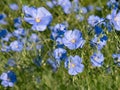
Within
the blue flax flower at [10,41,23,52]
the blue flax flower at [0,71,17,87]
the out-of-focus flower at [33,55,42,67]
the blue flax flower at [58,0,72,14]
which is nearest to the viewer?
the out-of-focus flower at [33,55,42,67]

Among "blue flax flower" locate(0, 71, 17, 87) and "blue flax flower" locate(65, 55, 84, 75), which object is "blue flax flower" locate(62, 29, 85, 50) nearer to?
"blue flax flower" locate(65, 55, 84, 75)

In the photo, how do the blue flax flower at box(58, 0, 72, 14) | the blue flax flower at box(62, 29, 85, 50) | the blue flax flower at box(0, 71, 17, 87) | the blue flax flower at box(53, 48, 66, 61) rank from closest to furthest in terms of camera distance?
1. the blue flax flower at box(62, 29, 85, 50)
2. the blue flax flower at box(53, 48, 66, 61)
3. the blue flax flower at box(0, 71, 17, 87)
4. the blue flax flower at box(58, 0, 72, 14)

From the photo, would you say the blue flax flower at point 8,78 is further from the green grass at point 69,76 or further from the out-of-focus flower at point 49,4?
the out-of-focus flower at point 49,4

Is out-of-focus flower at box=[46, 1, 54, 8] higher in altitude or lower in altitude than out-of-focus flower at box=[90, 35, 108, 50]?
higher

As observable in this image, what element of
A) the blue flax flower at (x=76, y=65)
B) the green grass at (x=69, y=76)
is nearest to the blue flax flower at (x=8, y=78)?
the green grass at (x=69, y=76)

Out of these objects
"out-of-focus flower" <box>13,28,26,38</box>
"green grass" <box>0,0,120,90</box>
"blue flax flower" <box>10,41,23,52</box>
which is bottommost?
"green grass" <box>0,0,120,90</box>

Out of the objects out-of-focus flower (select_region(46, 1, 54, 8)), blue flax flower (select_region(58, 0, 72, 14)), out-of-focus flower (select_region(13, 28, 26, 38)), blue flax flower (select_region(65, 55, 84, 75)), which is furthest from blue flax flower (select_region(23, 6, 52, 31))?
out-of-focus flower (select_region(46, 1, 54, 8))
